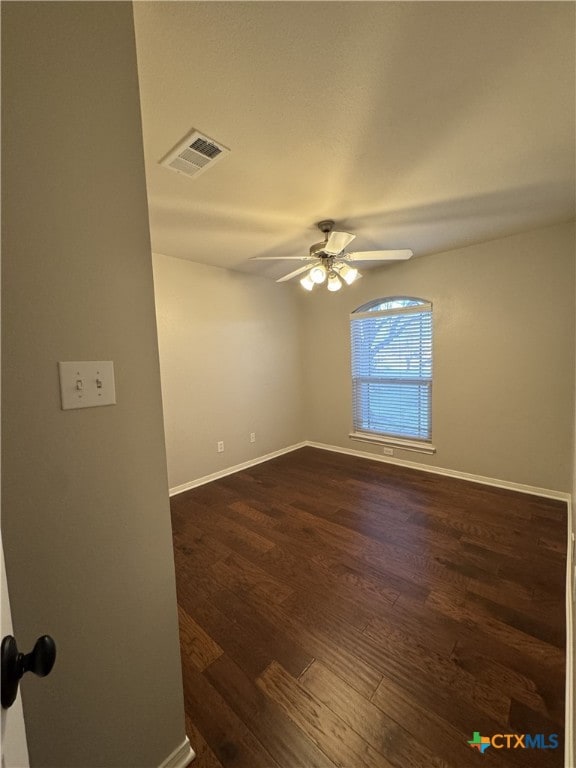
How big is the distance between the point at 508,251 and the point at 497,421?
5.41 ft

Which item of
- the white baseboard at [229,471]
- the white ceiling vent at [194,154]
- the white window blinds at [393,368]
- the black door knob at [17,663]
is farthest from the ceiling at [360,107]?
the white baseboard at [229,471]

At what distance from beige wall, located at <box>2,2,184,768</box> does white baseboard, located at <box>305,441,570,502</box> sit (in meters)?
3.20

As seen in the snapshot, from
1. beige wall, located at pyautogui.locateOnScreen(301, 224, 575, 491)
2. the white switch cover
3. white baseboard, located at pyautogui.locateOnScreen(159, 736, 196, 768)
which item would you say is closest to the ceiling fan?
beige wall, located at pyautogui.locateOnScreen(301, 224, 575, 491)

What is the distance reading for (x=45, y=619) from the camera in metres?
0.72

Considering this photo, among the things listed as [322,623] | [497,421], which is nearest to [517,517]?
[497,421]

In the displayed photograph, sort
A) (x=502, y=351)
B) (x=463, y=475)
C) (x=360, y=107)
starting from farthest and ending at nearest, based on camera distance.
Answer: (x=463, y=475) → (x=502, y=351) → (x=360, y=107)

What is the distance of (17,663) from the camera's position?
0.47 meters

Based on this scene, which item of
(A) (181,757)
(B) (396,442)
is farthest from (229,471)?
(A) (181,757)

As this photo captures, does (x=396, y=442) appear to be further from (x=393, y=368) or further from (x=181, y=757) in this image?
(x=181, y=757)

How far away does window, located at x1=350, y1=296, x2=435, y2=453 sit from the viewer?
134 inches

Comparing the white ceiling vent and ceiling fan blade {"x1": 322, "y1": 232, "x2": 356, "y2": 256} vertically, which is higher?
the white ceiling vent

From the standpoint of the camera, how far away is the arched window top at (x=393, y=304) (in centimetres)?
334

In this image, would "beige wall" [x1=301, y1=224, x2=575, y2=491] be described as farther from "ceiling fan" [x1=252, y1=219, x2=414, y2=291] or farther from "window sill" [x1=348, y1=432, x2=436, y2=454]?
"ceiling fan" [x1=252, y1=219, x2=414, y2=291]

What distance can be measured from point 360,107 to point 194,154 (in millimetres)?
847
